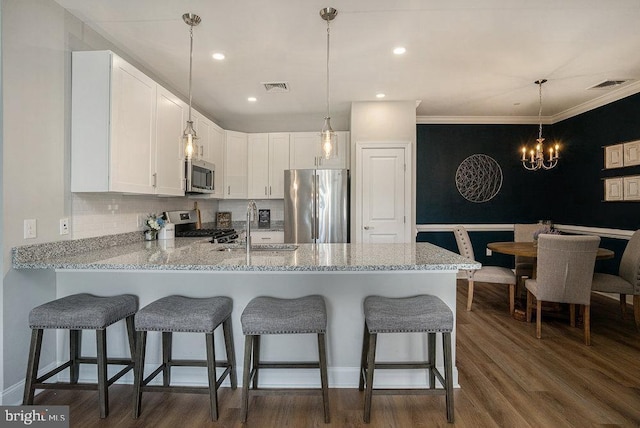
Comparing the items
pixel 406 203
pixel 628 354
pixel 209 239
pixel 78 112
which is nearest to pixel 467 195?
pixel 406 203

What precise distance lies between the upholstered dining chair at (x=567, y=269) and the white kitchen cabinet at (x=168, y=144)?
3.36m

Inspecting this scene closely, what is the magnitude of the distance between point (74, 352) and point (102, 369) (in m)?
0.53

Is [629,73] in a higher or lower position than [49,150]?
higher

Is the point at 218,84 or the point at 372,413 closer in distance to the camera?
the point at 372,413

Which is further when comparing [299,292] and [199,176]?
[199,176]

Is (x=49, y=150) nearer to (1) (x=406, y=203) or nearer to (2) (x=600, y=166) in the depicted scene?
(1) (x=406, y=203)

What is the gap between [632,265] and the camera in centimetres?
329

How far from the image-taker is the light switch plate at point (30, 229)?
2.02m

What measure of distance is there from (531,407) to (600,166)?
386 cm

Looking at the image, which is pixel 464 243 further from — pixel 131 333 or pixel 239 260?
pixel 131 333

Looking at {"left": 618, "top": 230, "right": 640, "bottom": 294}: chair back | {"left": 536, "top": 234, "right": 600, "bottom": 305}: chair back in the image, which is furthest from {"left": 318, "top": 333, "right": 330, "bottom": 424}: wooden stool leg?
{"left": 618, "top": 230, "right": 640, "bottom": 294}: chair back

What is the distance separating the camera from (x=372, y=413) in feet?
6.35

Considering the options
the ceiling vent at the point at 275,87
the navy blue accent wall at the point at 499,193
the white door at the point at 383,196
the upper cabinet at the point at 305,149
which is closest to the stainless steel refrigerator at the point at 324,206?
the white door at the point at 383,196

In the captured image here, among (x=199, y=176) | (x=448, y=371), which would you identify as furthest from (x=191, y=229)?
(x=448, y=371)
